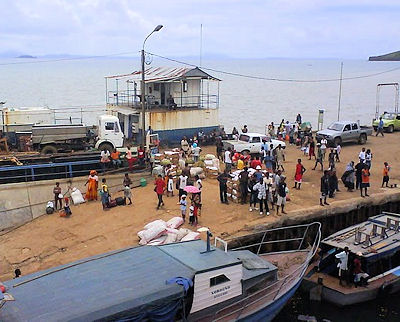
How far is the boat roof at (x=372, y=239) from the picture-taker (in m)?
16.1

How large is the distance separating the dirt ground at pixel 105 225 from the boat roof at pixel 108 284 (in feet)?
12.1

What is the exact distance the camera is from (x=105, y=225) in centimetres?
1798

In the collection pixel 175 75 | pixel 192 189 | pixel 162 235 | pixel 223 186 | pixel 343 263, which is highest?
pixel 175 75

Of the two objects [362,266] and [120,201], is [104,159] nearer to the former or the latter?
[120,201]

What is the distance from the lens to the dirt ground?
1593 cm

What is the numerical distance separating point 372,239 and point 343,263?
6.36ft

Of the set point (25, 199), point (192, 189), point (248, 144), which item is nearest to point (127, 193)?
point (192, 189)

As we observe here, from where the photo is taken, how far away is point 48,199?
22469mm

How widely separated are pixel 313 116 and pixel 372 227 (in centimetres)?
5211

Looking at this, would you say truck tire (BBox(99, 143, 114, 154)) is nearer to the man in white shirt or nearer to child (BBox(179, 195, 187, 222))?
child (BBox(179, 195, 187, 222))

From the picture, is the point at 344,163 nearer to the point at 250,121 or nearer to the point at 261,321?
the point at 261,321

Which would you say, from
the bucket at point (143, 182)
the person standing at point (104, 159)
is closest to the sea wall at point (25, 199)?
the person standing at point (104, 159)

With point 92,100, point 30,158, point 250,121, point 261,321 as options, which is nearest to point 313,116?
point 250,121

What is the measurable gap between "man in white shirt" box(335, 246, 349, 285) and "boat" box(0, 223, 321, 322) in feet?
6.58
